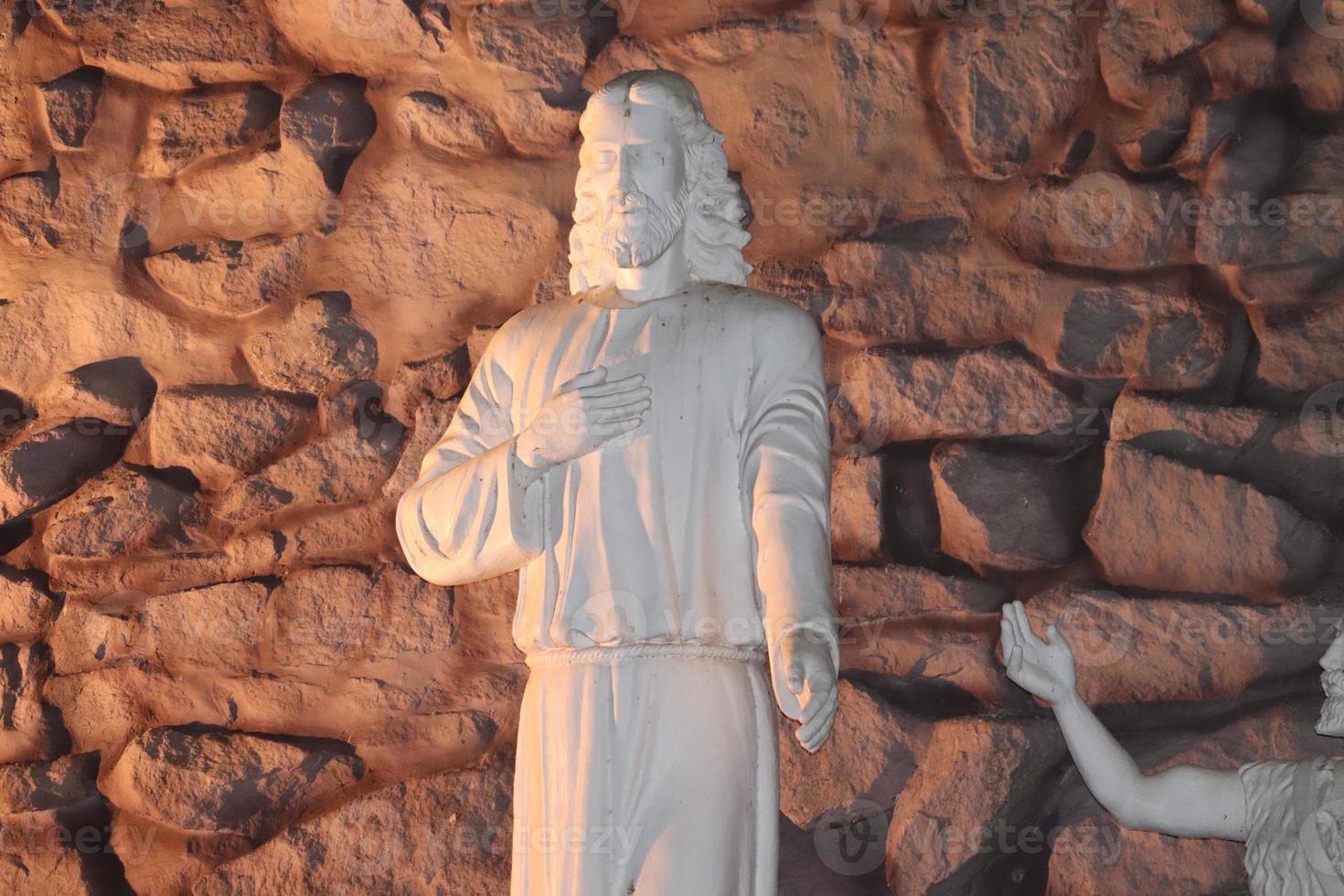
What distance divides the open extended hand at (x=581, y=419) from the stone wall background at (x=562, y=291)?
1.08 metres

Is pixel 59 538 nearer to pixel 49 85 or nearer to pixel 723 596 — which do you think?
pixel 49 85

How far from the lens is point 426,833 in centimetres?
393

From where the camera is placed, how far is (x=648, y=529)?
9.87 feet

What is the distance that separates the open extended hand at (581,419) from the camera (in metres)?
3.00

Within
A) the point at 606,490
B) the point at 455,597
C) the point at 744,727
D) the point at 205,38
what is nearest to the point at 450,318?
the point at 455,597

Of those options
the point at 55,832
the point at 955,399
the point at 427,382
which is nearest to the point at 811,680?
the point at 955,399

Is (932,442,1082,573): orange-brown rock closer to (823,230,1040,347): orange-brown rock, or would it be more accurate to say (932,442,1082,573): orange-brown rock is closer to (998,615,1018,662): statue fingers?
(823,230,1040,347): orange-brown rock

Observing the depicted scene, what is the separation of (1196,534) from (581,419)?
5.13ft

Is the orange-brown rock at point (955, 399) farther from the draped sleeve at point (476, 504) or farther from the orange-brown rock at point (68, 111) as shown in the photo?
the orange-brown rock at point (68, 111)

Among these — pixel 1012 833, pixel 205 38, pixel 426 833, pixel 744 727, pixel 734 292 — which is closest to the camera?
pixel 744 727

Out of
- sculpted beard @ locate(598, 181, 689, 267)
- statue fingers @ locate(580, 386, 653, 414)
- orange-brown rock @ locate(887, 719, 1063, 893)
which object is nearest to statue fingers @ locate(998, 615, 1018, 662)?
orange-brown rock @ locate(887, 719, 1063, 893)

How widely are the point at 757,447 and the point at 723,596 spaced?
0.95 feet

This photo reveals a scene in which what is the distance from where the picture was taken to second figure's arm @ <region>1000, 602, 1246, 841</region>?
322 centimetres

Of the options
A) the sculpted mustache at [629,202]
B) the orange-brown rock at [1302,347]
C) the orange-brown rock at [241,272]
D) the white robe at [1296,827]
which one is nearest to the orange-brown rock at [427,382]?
the orange-brown rock at [241,272]
